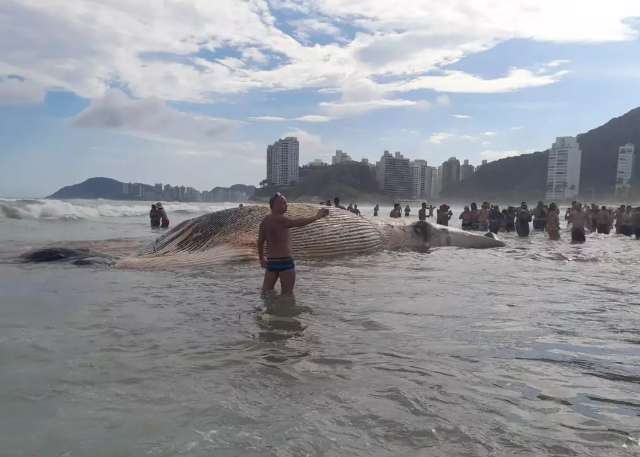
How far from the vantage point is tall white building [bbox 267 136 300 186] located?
127 m

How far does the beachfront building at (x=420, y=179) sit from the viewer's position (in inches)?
4646

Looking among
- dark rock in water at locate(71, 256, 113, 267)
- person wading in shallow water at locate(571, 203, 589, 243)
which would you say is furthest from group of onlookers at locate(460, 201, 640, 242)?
dark rock in water at locate(71, 256, 113, 267)

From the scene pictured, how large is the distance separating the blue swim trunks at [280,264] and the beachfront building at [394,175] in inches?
4248

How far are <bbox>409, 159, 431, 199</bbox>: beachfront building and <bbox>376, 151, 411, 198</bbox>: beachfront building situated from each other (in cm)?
179

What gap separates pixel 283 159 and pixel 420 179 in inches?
1352

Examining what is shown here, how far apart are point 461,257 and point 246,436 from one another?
891 centimetres

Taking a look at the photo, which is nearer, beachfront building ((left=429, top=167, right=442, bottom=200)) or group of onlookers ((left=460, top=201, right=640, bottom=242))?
group of onlookers ((left=460, top=201, right=640, bottom=242))

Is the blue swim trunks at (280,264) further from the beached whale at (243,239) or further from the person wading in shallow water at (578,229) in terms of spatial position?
the person wading in shallow water at (578,229)

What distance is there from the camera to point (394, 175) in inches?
4520

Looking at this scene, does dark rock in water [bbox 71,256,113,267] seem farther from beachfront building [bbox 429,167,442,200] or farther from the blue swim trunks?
beachfront building [bbox 429,167,442,200]

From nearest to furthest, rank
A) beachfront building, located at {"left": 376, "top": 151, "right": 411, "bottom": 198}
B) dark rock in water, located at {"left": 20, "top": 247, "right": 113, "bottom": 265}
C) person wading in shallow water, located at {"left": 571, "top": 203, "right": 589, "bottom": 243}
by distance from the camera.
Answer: dark rock in water, located at {"left": 20, "top": 247, "right": 113, "bottom": 265} → person wading in shallow water, located at {"left": 571, "top": 203, "right": 589, "bottom": 243} → beachfront building, located at {"left": 376, "top": 151, "right": 411, "bottom": 198}

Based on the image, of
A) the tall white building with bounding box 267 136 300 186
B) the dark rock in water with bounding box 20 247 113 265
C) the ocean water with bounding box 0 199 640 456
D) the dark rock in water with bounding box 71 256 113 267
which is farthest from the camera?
the tall white building with bounding box 267 136 300 186

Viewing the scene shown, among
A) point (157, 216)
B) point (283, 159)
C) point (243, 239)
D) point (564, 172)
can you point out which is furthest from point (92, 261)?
point (283, 159)

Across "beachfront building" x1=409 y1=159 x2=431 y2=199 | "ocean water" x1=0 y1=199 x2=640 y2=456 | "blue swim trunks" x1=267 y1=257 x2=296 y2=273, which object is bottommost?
"ocean water" x1=0 y1=199 x2=640 y2=456
